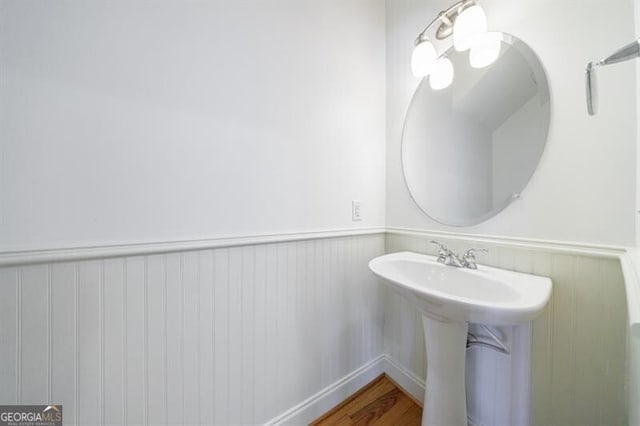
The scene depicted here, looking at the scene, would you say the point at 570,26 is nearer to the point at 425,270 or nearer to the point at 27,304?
the point at 425,270

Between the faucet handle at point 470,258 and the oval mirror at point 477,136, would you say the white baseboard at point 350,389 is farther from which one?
the oval mirror at point 477,136

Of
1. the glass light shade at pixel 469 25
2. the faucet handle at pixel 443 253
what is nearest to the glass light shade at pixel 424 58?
the glass light shade at pixel 469 25

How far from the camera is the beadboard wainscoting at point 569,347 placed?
2.30 ft

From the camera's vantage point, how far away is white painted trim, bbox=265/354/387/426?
1048mm

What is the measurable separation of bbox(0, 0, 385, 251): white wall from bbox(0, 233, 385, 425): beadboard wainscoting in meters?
0.12

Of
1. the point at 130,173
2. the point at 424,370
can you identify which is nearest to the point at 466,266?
the point at 424,370

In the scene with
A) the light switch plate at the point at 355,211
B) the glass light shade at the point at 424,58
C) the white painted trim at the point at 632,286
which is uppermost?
the glass light shade at the point at 424,58

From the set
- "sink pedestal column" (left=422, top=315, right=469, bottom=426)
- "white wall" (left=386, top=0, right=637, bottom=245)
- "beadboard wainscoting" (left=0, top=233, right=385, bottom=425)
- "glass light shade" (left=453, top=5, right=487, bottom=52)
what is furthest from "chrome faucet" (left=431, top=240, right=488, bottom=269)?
"glass light shade" (left=453, top=5, right=487, bottom=52)

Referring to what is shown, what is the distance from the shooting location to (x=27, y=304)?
2.00ft

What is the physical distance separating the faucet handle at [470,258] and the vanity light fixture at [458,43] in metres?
0.80

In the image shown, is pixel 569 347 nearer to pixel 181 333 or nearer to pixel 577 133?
pixel 577 133

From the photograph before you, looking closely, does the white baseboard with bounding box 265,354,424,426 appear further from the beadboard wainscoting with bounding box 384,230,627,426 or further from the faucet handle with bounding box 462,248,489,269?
the faucet handle with bounding box 462,248,489,269

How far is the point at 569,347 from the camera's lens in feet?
2.57

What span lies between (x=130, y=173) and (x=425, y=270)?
3.99ft
